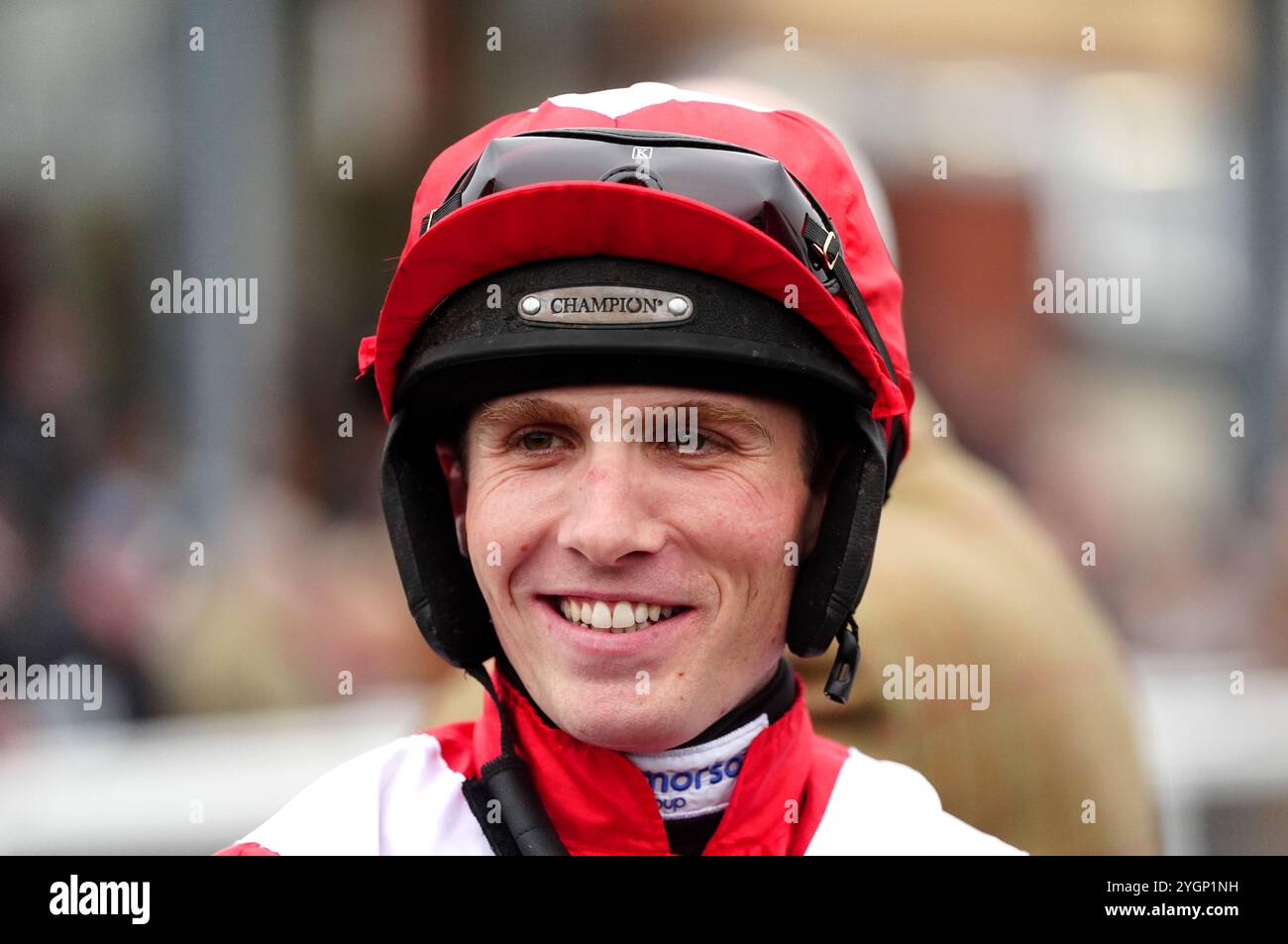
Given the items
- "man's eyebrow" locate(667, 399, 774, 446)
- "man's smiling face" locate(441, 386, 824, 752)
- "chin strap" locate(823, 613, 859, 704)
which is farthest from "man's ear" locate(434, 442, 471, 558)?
"chin strap" locate(823, 613, 859, 704)

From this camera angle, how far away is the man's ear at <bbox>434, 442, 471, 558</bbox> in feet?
6.51

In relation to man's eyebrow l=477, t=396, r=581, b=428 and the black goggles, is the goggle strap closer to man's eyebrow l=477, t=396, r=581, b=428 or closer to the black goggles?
the black goggles

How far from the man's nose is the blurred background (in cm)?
103

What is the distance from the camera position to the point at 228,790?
4.15 m

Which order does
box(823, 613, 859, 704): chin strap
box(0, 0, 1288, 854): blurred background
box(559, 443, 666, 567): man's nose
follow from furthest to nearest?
box(0, 0, 1288, 854): blurred background
box(823, 613, 859, 704): chin strap
box(559, 443, 666, 567): man's nose

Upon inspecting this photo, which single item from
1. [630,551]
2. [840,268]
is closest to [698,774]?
[630,551]

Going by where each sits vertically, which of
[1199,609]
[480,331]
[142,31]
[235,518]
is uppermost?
[142,31]

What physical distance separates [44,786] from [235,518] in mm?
1091

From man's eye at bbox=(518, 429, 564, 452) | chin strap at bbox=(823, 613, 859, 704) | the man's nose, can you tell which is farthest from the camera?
chin strap at bbox=(823, 613, 859, 704)

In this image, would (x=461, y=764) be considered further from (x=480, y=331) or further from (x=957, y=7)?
(x=957, y=7)
